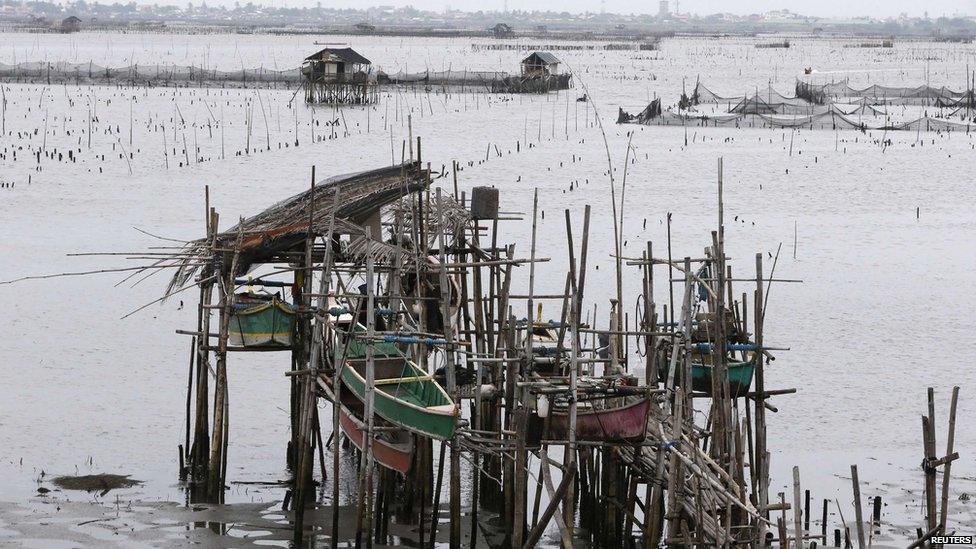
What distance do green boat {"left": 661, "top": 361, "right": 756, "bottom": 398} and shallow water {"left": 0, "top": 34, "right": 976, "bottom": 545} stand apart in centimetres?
202

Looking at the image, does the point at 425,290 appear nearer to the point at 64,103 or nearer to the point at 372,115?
the point at 372,115

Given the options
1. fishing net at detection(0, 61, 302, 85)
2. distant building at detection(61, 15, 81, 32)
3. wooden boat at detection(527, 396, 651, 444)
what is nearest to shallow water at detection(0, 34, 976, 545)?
wooden boat at detection(527, 396, 651, 444)

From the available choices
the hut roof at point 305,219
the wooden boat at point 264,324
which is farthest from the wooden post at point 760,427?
the wooden boat at point 264,324

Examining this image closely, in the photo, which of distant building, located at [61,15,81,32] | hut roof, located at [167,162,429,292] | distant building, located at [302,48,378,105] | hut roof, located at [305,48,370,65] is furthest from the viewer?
distant building, located at [61,15,81,32]

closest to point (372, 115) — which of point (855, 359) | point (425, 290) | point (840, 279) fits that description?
point (840, 279)

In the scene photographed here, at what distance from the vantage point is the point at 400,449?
13.3 meters

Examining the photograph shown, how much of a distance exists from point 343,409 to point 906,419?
25.2ft

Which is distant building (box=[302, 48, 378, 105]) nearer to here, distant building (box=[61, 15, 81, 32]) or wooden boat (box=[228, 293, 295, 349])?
wooden boat (box=[228, 293, 295, 349])

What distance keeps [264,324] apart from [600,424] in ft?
15.2

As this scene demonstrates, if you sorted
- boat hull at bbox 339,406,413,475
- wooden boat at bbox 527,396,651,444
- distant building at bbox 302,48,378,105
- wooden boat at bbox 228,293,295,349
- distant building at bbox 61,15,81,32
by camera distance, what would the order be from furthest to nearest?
distant building at bbox 61,15,81,32 → distant building at bbox 302,48,378,105 → wooden boat at bbox 228,293,295,349 → boat hull at bbox 339,406,413,475 → wooden boat at bbox 527,396,651,444

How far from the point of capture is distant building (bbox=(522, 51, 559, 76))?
71.2 meters

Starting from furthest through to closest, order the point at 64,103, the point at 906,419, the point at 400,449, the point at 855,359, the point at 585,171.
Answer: the point at 64,103 < the point at 585,171 < the point at 855,359 < the point at 906,419 < the point at 400,449

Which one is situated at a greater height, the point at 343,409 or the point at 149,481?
the point at 343,409

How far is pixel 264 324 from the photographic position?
15.7 m
